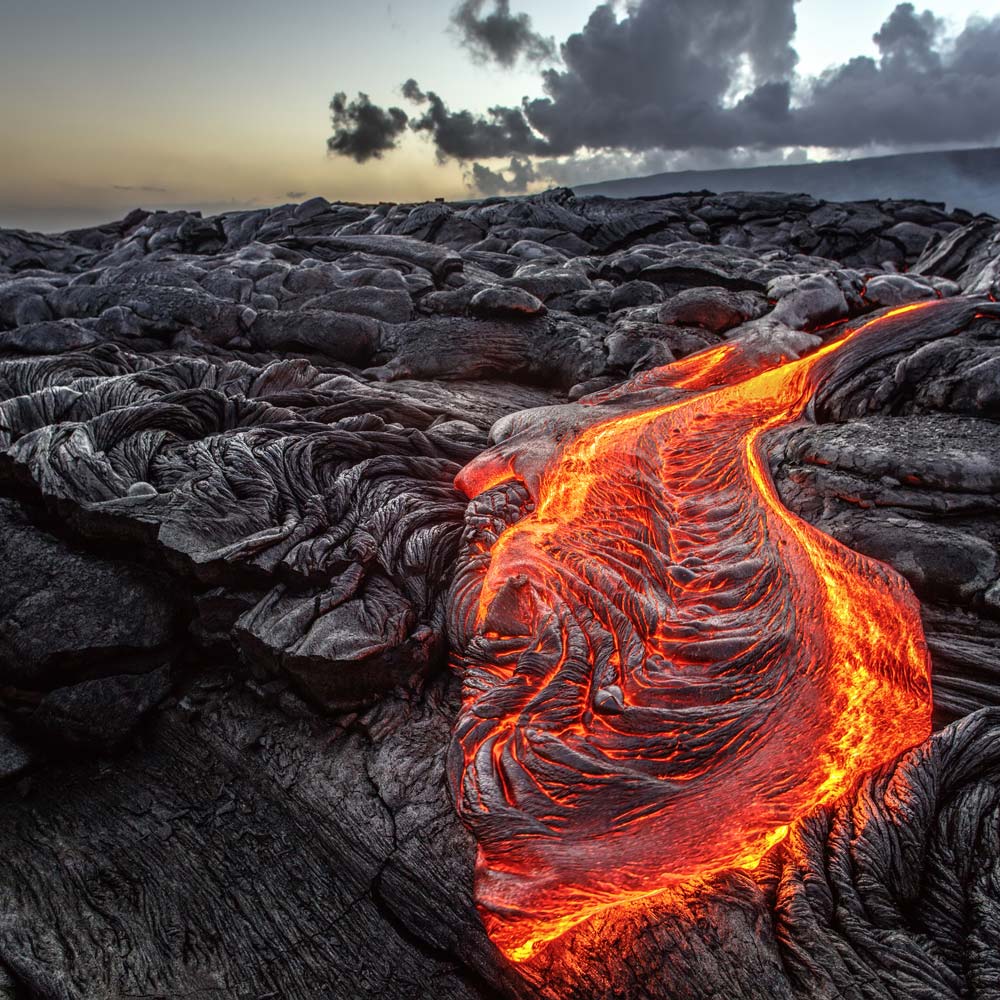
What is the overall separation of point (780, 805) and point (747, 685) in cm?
80

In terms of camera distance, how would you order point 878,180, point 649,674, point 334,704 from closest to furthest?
point 649,674 → point 334,704 → point 878,180

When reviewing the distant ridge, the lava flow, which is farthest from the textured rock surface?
→ the distant ridge

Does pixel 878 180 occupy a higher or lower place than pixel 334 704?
higher

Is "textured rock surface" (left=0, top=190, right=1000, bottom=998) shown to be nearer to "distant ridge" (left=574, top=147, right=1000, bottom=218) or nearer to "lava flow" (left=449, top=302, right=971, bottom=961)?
"lava flow" (left=449, top=302, right=971, bottom=961)

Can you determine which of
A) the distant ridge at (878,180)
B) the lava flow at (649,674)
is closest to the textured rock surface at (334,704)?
the lava flow at (649,674)

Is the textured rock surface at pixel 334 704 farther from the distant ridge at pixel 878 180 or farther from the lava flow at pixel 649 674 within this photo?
the distant ridge at pixel 878 180

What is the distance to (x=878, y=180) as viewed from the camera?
37812 millimetres

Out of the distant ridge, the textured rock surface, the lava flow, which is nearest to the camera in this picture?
the textured rock surface

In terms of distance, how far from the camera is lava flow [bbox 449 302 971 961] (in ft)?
11.8

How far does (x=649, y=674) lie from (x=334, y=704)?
235cm

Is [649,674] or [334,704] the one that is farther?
[334,704]

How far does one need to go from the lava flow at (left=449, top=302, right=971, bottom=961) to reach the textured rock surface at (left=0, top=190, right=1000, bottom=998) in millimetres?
250

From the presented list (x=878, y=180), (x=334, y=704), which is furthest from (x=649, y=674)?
(x=878, y=180)

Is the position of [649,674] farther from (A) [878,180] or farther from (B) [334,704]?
(A) [878,180]
